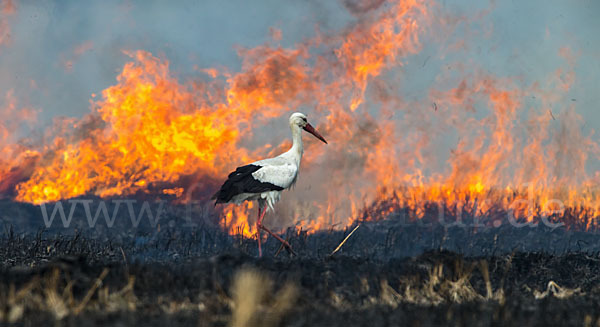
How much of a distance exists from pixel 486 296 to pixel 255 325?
4.47m

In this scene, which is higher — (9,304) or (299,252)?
(299,252)

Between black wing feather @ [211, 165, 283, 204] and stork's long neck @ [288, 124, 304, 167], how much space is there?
993 millimetres

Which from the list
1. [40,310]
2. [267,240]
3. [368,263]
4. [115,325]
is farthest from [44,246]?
[115,325]

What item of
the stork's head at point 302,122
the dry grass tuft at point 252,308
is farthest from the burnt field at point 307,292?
the stork's head at point 302,122

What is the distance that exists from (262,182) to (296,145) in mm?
1427

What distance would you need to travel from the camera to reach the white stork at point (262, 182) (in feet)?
45.9

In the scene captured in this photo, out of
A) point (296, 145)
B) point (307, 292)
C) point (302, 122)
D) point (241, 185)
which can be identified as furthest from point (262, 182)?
point (307, 292)

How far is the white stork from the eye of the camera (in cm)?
1400

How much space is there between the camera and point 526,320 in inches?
288

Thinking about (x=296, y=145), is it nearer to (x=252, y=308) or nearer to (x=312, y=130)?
(x=312, y=130)

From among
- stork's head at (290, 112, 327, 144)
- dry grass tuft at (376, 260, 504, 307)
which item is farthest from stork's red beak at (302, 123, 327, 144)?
dry grass tuft at (376, 260, 504, 307)

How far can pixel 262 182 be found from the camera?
14.1 m

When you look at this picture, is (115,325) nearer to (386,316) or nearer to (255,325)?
(255,325)

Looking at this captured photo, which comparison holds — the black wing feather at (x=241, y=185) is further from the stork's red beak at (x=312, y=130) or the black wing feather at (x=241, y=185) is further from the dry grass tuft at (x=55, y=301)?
the dry grass tuft at (x=55, y=301)
